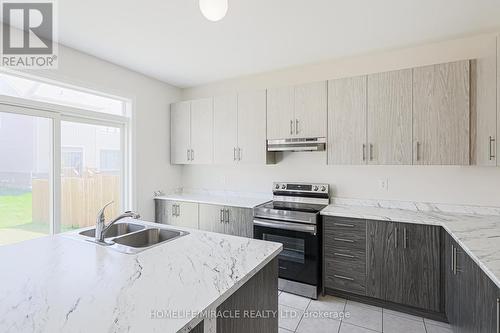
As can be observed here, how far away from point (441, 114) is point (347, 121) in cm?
81

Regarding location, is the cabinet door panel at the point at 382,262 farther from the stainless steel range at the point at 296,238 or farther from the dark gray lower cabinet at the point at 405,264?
the stainless steel range at the point at 296,238

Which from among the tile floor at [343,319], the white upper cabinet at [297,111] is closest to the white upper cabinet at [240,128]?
the white upper cabinet at [297,111]

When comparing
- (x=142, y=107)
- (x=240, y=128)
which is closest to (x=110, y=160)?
(x=142, y=107)

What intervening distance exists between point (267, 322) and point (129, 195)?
264cm

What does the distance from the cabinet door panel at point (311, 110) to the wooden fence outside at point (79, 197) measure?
2.42 m

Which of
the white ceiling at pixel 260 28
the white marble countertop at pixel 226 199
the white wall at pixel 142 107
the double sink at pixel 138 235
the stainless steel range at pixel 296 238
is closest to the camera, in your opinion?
the double sink at pixel 138 235

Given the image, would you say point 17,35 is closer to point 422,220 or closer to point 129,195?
point 129,195

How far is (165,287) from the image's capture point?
1.06 meters

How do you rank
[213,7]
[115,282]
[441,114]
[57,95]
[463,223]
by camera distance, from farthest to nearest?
1. [57,95]
2. [441,114]
3. [463,223]
4. [213,7]
5. [115,282]

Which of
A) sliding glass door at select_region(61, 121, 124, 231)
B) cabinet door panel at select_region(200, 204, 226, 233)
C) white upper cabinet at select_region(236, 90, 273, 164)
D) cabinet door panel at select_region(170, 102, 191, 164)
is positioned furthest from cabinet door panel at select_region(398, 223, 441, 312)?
sliding glass door at select_region(61, 121, 124, 231)

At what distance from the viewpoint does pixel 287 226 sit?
8.96ft

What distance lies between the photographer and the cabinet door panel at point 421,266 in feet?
7.29

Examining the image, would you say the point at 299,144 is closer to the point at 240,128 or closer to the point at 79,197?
the point at 240,128

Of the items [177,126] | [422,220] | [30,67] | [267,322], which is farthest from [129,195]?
[422,220]
